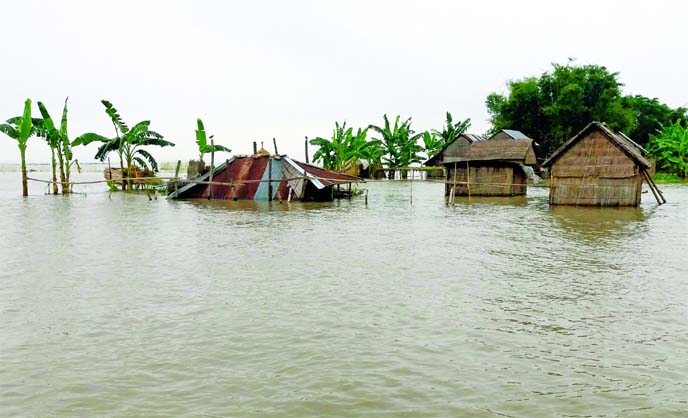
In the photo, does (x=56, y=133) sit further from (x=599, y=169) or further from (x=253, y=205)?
(x=599, y=169)

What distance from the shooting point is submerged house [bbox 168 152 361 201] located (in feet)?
78.1

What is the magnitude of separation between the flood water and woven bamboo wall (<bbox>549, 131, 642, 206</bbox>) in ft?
25.7

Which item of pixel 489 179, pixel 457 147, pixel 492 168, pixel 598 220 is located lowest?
pixel 598 220

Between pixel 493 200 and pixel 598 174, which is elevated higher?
pixel 598 174

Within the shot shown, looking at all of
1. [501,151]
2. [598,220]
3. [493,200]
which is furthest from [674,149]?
[598,220]

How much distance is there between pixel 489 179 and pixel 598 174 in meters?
6.91

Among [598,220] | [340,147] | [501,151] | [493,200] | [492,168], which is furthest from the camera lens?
[340,147]

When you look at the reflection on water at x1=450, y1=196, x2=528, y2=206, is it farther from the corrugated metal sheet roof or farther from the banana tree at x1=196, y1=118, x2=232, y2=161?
the banana tree at x1=196, y1=118, x2=232, y2=161

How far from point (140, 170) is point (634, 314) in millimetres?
29986

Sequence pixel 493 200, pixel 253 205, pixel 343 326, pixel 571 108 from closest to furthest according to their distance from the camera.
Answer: pixel 343 326 → pixel 253 205 → pixel 493 200 → pixel 571 108

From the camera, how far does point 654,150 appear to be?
141ft

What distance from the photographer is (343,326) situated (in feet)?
21.0

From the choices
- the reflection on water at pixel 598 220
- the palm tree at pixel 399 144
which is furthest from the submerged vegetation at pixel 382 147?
the reflection on water at pixel 598 220

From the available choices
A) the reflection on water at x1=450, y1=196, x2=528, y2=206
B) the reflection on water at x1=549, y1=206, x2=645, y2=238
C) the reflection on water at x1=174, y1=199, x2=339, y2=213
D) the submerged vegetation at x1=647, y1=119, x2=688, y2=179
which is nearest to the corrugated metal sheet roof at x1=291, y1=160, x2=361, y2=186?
the reflection on water at x1=174, y1=199, x2=339, y2=213
